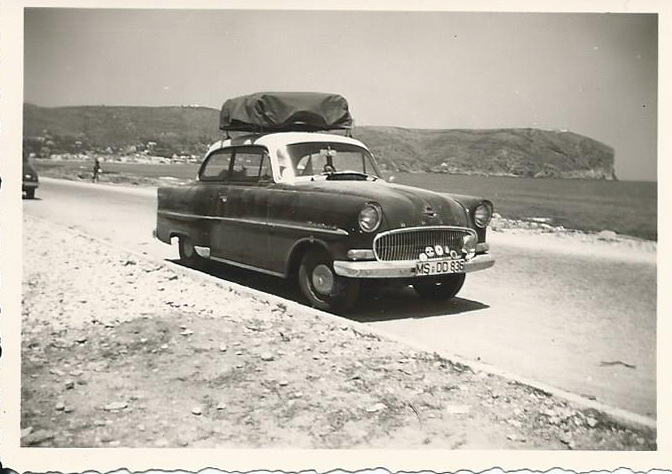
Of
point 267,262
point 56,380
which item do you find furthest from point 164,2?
point 56,380

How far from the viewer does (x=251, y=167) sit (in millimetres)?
4523

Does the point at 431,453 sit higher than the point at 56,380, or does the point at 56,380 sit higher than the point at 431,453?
the point at 56,380

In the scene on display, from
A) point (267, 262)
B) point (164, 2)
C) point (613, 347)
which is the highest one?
point (164, 2)

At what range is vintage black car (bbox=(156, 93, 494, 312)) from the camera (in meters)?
3.75

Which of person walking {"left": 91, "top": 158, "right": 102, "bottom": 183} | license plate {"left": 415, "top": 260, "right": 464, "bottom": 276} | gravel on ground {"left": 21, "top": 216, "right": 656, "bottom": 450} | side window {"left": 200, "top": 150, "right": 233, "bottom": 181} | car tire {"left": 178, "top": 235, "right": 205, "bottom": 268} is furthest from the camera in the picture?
car tire {"left": 178, "top": 235, "right": 205, "bottom": 268}

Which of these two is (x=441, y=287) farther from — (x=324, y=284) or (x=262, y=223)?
(x=262, y=223)

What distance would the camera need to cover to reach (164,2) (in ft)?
13.6

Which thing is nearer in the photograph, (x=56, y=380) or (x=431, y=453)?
(x=431, y=453)

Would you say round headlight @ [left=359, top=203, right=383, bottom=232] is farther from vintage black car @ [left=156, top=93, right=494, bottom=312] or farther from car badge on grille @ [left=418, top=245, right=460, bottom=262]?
car badge on grille @ [left=418, top=245, right=460, bottom=262]

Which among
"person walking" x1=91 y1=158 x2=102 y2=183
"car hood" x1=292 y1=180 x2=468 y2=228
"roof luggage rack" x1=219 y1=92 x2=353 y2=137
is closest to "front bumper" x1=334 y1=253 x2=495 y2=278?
"car hood" x1=292 y1=180 x2=468 y2=228

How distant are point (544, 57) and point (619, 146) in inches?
28.9

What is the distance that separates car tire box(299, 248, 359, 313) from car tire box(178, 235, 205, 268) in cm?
108

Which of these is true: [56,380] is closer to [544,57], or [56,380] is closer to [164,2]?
[164,2]

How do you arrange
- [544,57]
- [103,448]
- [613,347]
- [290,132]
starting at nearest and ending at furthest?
[103,448] < [613,347] < [544,57] < [290,132]
